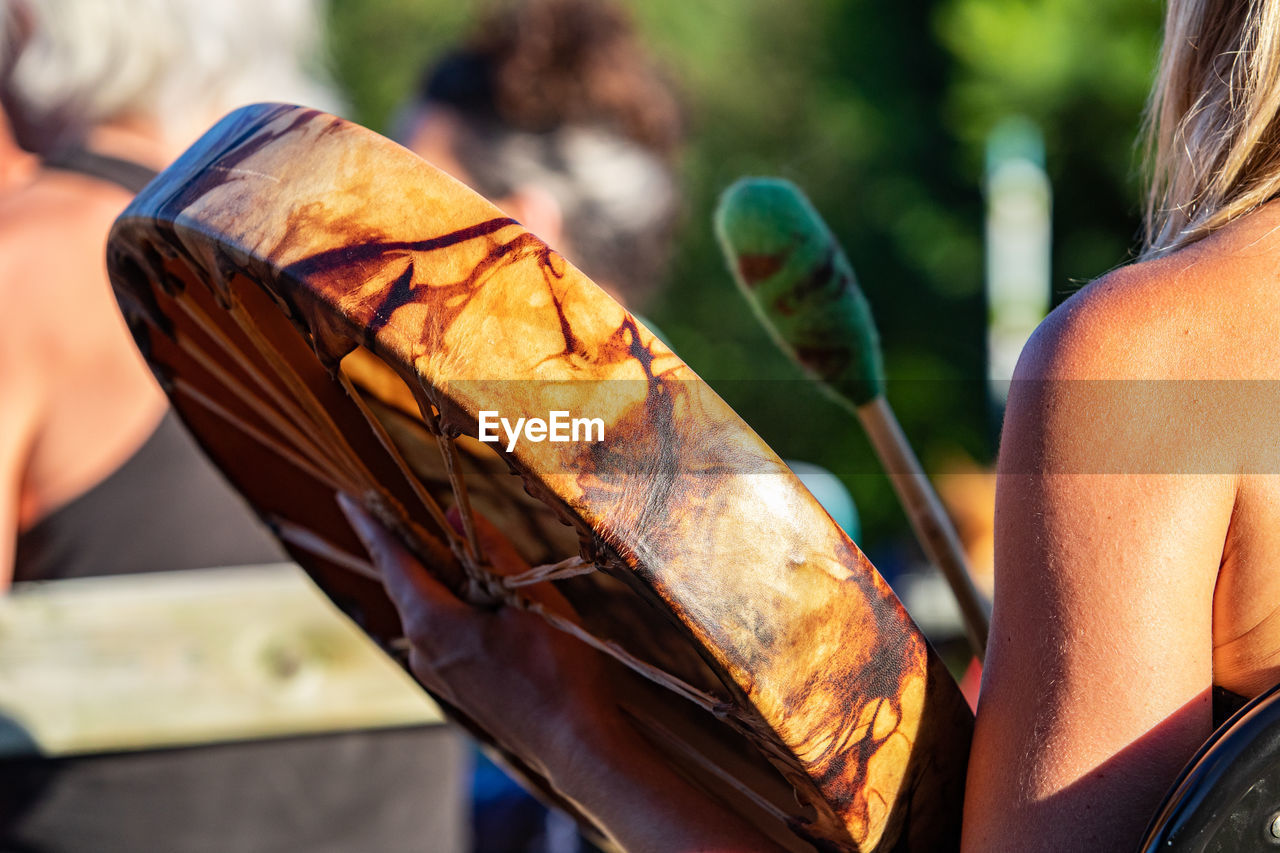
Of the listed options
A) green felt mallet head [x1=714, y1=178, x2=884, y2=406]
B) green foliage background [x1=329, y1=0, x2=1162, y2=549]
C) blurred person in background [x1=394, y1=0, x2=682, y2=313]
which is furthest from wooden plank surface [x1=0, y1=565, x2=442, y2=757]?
green foliage background [x1=329, y1=0, x2=1162, y2=549]

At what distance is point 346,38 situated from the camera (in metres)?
11.7

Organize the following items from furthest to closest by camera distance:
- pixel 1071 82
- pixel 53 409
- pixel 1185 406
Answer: pixel 1071 82 < pixel 53 409 < pixel 1185 406

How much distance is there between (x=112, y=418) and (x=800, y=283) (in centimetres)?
112

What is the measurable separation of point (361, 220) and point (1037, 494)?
1.56 ft

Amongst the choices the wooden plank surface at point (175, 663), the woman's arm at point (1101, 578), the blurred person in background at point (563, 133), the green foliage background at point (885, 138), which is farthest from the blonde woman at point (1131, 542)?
the green foliage background at point (885, 138)

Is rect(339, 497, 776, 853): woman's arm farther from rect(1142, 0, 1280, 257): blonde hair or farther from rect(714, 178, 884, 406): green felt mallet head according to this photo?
rect(1142, 0, 1280, 257): blonde hair

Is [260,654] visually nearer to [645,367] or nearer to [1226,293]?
[645,367]

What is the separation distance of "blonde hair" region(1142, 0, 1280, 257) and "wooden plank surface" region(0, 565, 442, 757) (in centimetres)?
122

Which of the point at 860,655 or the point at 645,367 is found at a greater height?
the point at 645,367

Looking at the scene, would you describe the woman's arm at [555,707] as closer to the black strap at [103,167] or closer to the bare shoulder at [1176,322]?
the bare shoulder at [1176,322]

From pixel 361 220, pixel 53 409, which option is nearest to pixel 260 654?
pixel 53 409

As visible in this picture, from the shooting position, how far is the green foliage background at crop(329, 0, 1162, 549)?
8.54 meters

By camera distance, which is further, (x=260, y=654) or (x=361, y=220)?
(x=260, y=654)

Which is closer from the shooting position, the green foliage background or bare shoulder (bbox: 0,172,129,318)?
bare shoulder (bbox: 0,172,129,318)
